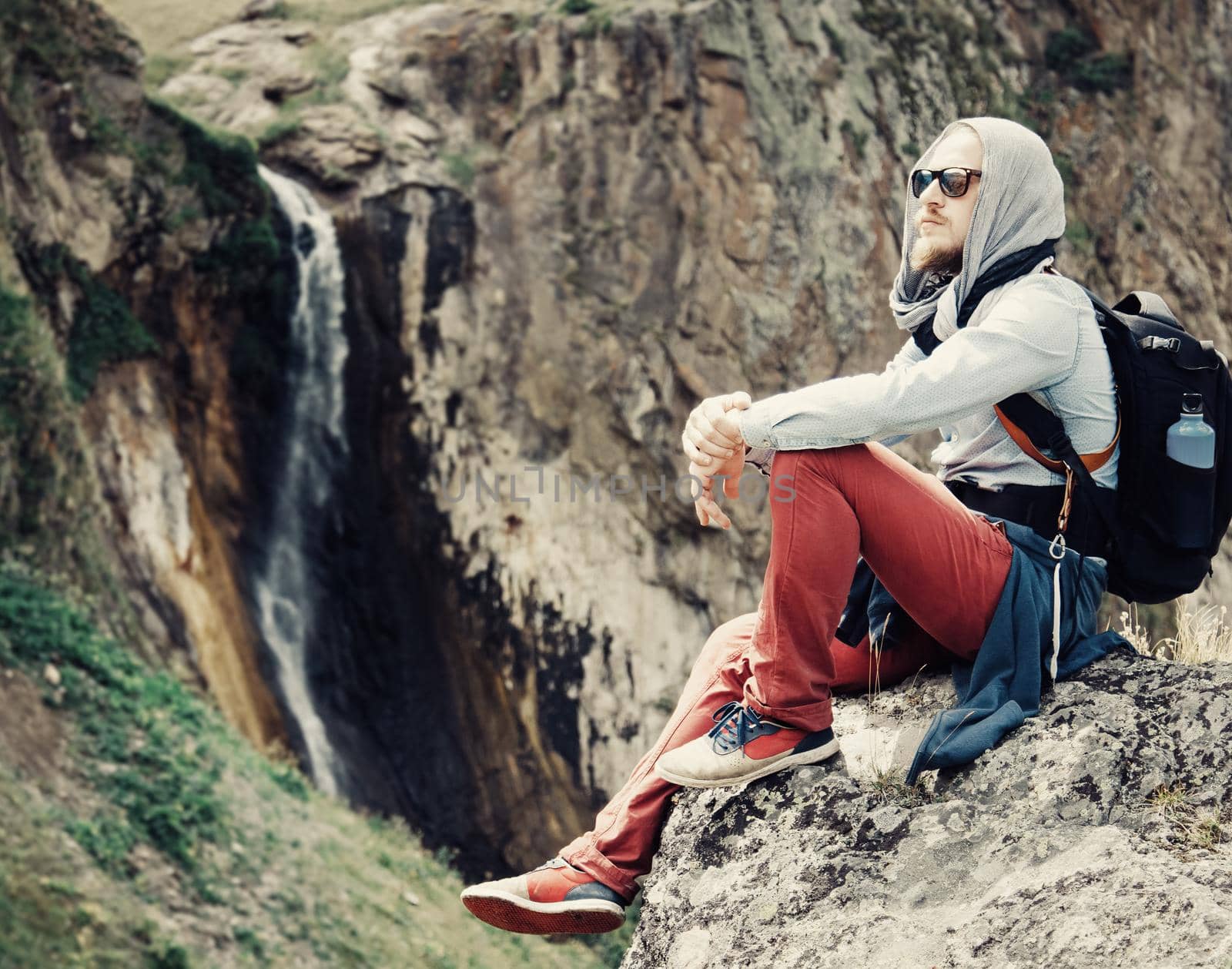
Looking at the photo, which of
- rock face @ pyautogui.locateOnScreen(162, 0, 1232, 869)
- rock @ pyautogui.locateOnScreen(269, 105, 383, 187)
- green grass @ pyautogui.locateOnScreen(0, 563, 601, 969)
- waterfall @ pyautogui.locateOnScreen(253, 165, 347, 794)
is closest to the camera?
green grass @ pyautogui.locateOnScreen(0, 563, 601, 969)

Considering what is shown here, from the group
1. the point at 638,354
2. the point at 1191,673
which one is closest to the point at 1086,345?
the point at 1191,673

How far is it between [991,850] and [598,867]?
0.97 m

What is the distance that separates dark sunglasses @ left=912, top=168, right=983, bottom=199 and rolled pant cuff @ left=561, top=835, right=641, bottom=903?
1931 mm

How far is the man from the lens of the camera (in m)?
3.16

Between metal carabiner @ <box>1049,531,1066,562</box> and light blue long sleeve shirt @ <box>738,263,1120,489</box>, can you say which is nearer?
light blue long sleeve shirt @ <box>738,263,1120,489</box>

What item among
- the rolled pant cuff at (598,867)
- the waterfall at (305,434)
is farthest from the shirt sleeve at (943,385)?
the waterfall at (305,434)

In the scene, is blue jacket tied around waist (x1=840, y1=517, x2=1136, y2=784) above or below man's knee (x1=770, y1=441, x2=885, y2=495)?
below

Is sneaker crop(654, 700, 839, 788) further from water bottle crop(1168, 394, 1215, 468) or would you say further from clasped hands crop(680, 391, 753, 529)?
water bottle crop(1168, 394, 1215, 468)

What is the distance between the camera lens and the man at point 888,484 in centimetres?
316

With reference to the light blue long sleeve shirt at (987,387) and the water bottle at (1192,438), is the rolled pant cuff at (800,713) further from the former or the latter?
the water bottle at (1192,438)

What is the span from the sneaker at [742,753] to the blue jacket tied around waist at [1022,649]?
0.27 m

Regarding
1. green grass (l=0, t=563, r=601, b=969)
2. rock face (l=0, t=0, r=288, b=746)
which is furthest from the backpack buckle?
rock face (l=0, t=0, r=288, b=746)

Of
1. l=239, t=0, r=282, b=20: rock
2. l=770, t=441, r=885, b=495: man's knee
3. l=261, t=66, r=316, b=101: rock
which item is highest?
l=239, t=0, r=282, b=20: rock

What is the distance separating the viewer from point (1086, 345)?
130 inches
